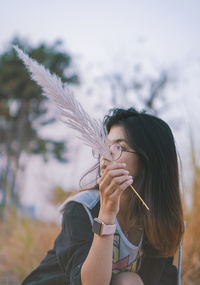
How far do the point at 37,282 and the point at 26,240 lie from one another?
5.56ft

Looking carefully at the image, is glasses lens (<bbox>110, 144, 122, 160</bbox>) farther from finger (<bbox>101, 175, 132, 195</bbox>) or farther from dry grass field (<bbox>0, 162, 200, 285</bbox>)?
dry grass field (<bbox>0, 162, 200, 285</bbox>)

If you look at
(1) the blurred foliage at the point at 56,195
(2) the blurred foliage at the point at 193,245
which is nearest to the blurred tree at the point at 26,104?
(1) the blurred foliage at the point at 56,195

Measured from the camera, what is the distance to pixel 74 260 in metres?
1.31

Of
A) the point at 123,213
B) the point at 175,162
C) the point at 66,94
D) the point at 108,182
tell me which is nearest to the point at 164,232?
the point at 123,213

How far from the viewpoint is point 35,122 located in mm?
17219

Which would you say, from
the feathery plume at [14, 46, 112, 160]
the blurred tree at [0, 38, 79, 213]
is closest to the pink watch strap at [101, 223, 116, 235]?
the feathery plume at [14, 46, 112, 160]

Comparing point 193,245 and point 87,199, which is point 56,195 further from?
point 87,199

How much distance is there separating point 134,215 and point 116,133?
1.56ft

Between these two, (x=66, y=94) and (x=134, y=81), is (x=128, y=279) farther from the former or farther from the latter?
(x=134, y=81)

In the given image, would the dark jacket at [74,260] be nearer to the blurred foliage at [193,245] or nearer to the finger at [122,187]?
the finger at [122,187]

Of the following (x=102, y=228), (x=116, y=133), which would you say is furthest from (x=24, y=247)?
(x=102, y=228)

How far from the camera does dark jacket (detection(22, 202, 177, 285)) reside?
52.3 inches

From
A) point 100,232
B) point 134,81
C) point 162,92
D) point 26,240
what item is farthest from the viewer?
point 162,92

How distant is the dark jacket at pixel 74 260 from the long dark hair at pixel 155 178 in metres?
0.17
